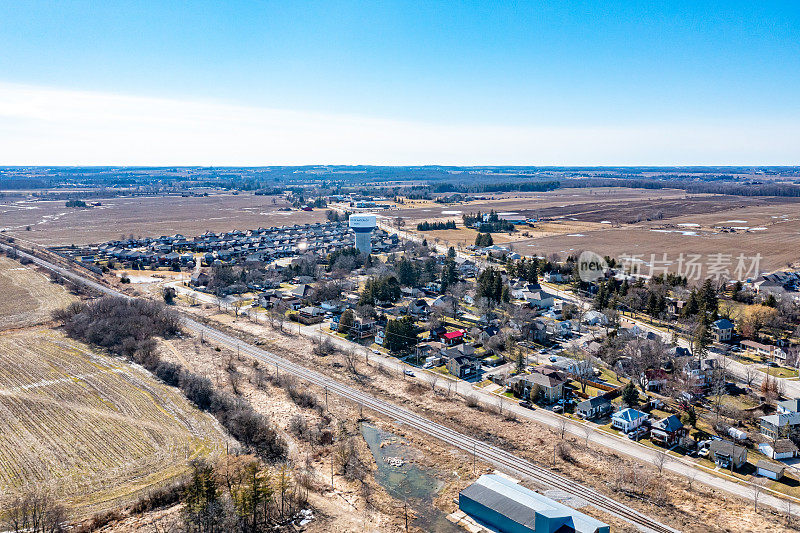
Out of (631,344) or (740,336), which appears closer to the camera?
(631,344)

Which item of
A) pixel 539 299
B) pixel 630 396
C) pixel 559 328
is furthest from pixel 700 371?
pixel 539 299

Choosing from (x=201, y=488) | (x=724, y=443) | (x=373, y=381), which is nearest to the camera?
(x=201, y=488)

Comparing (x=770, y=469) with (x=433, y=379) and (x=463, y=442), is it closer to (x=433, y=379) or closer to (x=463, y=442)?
(x=463, y=442)

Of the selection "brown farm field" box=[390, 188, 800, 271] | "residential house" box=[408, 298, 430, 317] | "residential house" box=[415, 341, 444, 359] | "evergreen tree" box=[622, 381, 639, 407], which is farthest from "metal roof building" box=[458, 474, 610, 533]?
"brown farm field" box=[390, 188, 800, 271]

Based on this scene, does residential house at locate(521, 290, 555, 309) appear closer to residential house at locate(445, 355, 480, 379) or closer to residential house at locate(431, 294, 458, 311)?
residential house at locate(431, 294, 458, 311)

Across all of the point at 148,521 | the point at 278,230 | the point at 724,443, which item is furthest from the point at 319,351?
the point at 278,230

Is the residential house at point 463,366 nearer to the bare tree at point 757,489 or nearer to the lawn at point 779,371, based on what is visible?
the bare tree at point 757,489

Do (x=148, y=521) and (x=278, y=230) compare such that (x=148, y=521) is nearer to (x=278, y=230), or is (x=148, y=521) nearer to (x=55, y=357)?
(x=55, y=357)
